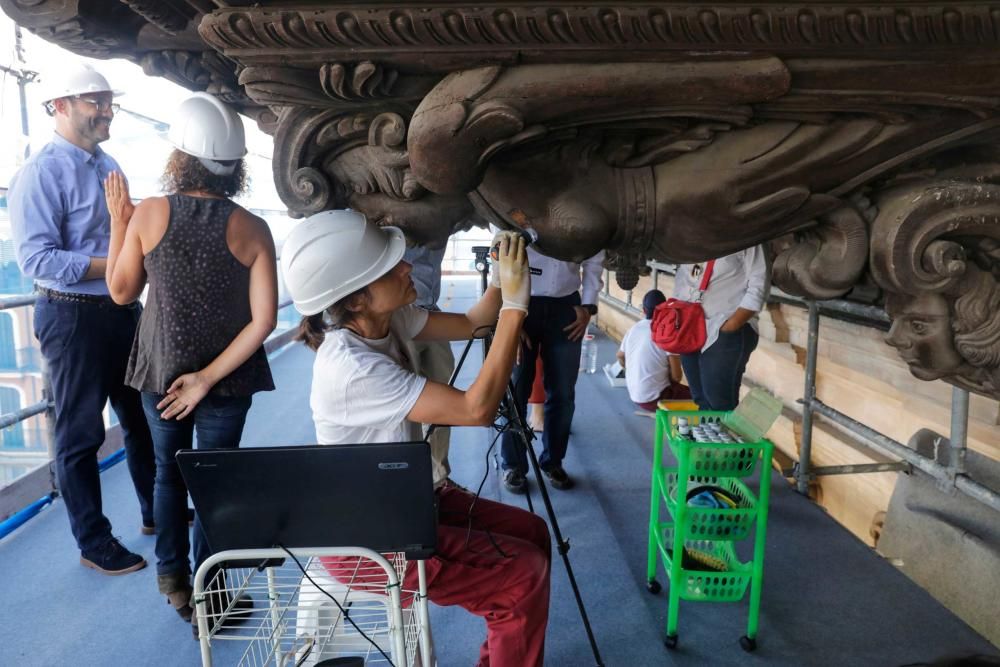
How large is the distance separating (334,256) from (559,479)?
6.09 feet

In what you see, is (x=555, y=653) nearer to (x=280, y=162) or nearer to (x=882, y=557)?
(x=882, y=557)

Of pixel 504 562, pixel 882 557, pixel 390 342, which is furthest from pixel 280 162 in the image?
pixel 882 557

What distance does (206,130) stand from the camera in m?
1.42

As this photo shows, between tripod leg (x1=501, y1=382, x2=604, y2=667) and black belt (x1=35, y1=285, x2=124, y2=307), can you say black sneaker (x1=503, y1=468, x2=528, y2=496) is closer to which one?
tripod leg (x1=501, y1=382, x2=604, y2=667)

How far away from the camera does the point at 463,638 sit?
5.92 ft

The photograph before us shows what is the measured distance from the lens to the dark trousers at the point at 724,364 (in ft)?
7.89

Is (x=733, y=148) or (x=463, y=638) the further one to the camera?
(x=463, y=638)

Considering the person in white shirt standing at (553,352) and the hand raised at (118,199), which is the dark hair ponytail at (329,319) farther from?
the person in white shirt standing at (553,352)

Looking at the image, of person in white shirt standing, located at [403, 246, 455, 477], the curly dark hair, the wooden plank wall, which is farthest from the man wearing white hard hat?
the wooden plank wall

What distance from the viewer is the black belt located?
6.23ft

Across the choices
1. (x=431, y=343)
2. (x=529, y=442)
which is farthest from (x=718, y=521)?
(x=431, y=343)

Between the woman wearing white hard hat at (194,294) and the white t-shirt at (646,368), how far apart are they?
2106 mm

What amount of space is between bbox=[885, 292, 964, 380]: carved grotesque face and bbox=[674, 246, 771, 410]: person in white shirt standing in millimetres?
1070

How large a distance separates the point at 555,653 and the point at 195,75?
1.59 m
